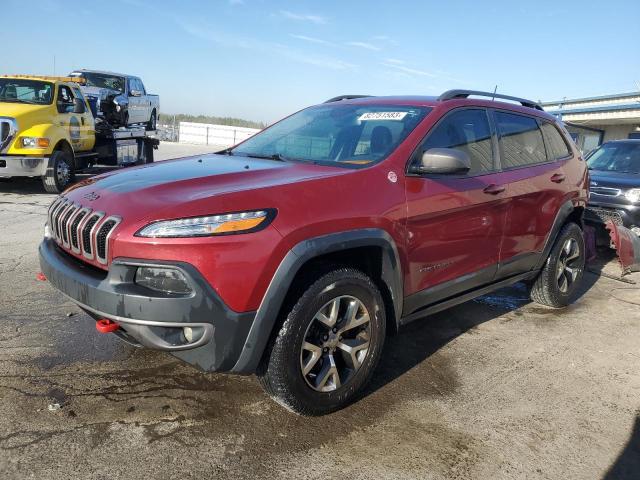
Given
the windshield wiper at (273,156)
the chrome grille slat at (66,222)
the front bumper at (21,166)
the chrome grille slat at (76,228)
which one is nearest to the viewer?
the chrome grille slat at (76,228)

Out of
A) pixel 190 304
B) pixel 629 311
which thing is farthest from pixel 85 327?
pixel 629 311

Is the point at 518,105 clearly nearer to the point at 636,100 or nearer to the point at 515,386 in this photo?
the point at 515,386

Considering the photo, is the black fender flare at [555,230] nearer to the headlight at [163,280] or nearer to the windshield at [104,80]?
the headlight at [163,280]

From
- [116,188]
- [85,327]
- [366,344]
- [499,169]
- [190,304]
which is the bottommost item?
[85,327]

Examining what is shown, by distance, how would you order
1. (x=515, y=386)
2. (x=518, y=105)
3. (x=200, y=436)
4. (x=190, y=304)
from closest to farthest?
1. (x=190, y=304)
2. (x=200, y=436)
3. (x=515, y=386)
4. (x=518, y=105)

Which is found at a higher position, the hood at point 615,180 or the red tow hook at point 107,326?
the hood at point 615,180

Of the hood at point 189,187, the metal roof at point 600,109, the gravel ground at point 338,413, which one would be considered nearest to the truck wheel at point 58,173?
the gravel ground at point 338,413

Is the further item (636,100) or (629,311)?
(636,100)

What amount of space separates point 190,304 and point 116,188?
0.92m

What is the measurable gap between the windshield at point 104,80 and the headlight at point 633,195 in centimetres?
1345

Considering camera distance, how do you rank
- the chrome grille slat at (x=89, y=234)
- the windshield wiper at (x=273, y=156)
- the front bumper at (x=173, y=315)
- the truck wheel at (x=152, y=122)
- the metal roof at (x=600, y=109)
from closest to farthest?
1. the front bumper at (x=173, y=315)
2. the chrome grille slat at (x=89, y=234)
3. the windshield wiper at (x=273, y=156)
4. the truck wheel at (x=152, y=122)
5. the metal roof at (x=600, y=109)

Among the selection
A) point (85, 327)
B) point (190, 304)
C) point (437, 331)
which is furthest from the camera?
point (437, 331)

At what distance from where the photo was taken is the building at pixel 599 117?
21281 mm

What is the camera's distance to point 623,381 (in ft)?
11.5
